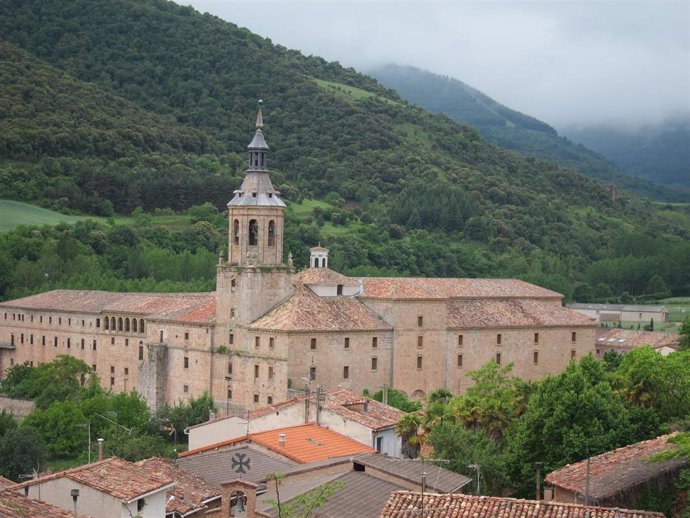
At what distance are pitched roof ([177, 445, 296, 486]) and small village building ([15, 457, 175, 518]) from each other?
214 inches

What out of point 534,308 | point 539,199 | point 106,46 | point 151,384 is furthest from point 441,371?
point 106,46

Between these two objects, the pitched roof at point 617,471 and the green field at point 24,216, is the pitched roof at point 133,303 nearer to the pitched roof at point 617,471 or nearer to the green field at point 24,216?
the green field at point 24,216

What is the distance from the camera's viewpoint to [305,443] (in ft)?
138

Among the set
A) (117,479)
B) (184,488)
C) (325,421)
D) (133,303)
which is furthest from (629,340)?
(117,479)

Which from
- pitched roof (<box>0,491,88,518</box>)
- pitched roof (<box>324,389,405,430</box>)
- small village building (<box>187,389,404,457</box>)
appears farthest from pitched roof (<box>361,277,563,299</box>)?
pitched roof (<box>0,491,88,518</box>)

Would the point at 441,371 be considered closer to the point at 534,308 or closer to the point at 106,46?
the point at 534,308

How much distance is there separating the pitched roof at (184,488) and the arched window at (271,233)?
1155 inches

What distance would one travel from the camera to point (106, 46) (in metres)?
192

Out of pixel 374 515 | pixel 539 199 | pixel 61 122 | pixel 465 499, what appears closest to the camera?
pixel 465 499

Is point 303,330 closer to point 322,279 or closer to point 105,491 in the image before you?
point 322,279

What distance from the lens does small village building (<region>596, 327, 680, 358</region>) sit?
3142 inches

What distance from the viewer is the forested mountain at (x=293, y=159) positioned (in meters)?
126

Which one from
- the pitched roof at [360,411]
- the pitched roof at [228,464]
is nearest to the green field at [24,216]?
the pitched roof at [360,411]

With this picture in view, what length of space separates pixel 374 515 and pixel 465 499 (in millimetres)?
4014
